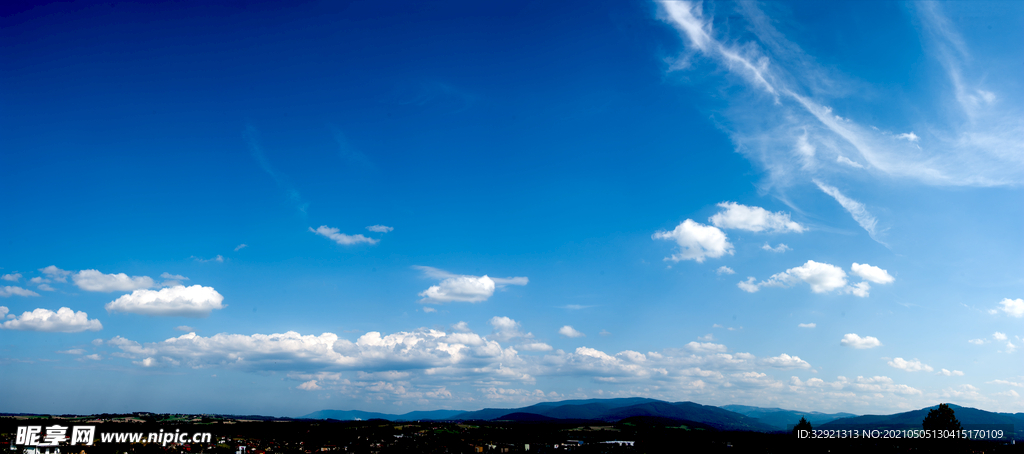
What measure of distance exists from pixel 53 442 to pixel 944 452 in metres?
310

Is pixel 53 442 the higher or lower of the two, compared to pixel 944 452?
lower

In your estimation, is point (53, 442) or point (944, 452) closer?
point (944, 452)

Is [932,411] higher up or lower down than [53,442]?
higher up

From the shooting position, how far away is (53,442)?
652 feet

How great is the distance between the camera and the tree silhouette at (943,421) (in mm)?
157875

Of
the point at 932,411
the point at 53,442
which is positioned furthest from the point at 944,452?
the point at 53,442

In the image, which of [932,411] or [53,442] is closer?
[932,411]

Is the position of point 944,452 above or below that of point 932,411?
below

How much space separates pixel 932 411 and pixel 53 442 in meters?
312

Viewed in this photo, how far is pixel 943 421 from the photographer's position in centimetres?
15925

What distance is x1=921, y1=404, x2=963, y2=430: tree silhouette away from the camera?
158 meters

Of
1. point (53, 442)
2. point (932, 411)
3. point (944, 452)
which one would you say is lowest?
point (53, 442)

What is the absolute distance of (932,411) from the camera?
170375 millimetres

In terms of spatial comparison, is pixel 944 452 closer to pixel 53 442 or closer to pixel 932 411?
pixel 932 411
